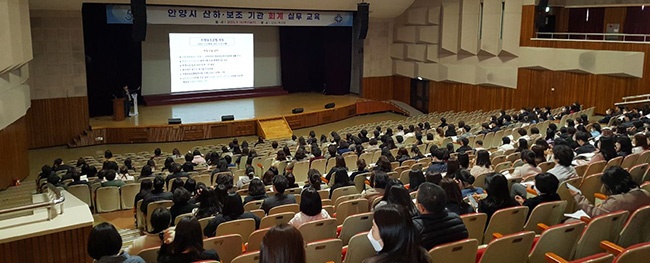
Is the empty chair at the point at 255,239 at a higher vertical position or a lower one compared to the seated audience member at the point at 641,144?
lower

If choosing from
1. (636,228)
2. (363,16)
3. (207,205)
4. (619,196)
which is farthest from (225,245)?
(363,16)

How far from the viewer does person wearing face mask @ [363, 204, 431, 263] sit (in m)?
3.00

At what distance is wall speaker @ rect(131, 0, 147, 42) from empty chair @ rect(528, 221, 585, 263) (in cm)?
1282

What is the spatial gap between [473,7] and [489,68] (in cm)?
230

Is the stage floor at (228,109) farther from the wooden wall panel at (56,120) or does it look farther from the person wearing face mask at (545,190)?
the person wearing face mask at (545,190)

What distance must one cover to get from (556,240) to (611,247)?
378mm

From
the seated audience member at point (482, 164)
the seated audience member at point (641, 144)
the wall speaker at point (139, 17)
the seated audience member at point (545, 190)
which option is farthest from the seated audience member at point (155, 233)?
Result: the wall speaker at point (139, 17)

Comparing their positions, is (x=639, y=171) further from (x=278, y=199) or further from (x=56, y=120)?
(x=56, y=120)

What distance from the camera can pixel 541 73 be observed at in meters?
19.0

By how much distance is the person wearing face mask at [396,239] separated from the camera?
300cm

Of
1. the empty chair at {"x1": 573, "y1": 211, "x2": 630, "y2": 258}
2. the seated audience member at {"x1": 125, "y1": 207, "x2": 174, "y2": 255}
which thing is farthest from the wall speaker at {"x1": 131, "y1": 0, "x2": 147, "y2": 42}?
the empty chair at {"x1": 573, "y1": 211, "x2": 630, "y2": 258}

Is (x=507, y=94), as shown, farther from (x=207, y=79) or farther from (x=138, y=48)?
(x=138, y=48)

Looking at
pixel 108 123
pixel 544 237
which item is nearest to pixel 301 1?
Answer: pixel 108 123

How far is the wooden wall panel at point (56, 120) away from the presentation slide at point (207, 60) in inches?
181
